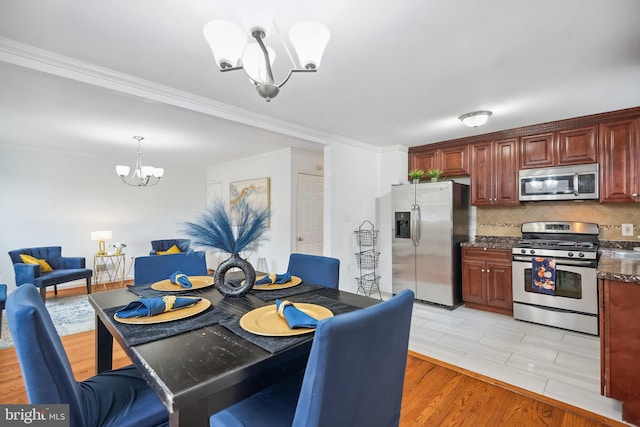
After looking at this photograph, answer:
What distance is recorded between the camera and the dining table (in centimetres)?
85

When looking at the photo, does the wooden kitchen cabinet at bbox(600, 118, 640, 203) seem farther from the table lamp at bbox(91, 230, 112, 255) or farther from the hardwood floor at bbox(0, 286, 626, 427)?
the table lamp at bbox(91, 230, 112, 255)

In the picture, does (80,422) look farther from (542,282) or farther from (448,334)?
(542,282)

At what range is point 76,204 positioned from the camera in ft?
17.4

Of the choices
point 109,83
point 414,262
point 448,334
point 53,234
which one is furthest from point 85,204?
point 448,334

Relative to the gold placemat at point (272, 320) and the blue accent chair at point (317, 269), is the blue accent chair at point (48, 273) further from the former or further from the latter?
the gold placemat at point (272, 320)

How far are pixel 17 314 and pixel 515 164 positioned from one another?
14.5 feet

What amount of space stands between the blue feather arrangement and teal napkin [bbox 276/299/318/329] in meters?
0.53

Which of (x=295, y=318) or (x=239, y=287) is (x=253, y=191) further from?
(x=295, y=318)

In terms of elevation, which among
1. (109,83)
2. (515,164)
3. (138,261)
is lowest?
(138,261)

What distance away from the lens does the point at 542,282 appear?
3.28 m

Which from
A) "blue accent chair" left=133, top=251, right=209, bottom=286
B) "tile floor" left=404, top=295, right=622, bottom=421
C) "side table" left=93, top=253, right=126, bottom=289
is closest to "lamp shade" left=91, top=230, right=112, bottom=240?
"side table" left=93, top=253, right=126, bottom=289

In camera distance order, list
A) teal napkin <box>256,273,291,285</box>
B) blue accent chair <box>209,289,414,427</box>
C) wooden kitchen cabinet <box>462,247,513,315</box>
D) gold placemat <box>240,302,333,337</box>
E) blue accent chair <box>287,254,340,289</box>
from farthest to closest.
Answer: wooden kitchen cabinet <box>462,247,513,315</box>, blue accent chair <box>287,254,340,289</box>, teal napkin <box>256,273,291,285</box>, gold placemat <box>240,302,333,337</box>, blue accent chair <box>209,289,414,427</box>

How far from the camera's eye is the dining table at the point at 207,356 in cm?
85

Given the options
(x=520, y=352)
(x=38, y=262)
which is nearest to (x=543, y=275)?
(x=520, y=352)
